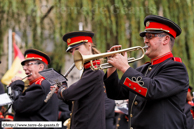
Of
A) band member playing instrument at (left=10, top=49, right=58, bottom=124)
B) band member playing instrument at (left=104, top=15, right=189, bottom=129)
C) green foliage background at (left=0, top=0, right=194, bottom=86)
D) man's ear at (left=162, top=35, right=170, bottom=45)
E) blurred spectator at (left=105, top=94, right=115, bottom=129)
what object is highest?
green foliage background at (left=0, top=0, right=194, bottom=86)

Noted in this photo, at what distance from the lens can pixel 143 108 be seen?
→ 3062mm

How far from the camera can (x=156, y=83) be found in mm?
2855

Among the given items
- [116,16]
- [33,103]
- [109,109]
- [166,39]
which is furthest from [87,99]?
[116,16]

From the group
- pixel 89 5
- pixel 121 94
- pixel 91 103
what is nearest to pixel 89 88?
pixel 91 103

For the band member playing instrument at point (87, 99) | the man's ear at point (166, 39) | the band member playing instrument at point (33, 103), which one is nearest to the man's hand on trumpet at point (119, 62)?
the man's ear at point (166, 39)

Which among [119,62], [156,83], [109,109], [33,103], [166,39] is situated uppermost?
[166,39]

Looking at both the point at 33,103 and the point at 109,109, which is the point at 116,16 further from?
the point at 33,103

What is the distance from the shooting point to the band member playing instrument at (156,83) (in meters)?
2.85

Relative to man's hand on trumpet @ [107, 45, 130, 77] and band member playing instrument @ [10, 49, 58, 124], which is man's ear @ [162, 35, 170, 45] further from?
band member playing instrument @ [10, 49, 58, 124]

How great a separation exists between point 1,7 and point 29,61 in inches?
174

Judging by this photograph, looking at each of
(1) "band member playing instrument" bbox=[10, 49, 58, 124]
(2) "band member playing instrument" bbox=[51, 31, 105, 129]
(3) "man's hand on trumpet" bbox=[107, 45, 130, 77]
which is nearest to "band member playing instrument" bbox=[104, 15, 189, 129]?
(3) "man's hand on trumpet" bbox=[107, 45, 130, 77]

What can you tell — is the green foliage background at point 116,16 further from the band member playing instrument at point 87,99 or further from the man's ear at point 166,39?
the man's ear at point 166,39

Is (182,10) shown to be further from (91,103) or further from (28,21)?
(91,103)

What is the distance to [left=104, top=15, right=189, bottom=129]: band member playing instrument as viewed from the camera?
2.85m
